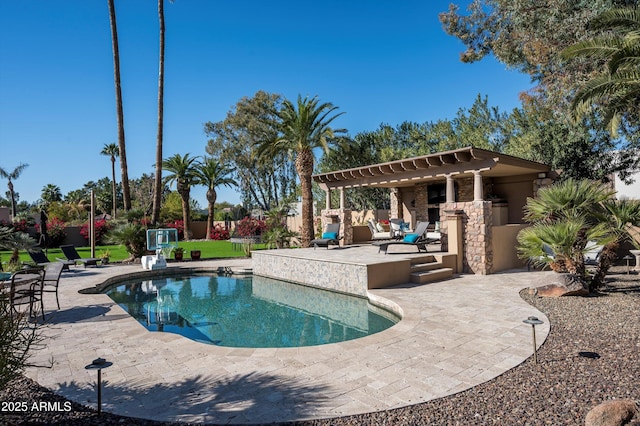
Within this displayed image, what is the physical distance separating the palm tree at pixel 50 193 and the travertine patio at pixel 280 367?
211ft

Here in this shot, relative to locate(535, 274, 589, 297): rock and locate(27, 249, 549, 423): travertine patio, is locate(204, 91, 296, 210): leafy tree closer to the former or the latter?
locate(535, 274, 589, 297): rock

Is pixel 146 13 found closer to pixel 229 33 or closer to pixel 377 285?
pixel 229 33

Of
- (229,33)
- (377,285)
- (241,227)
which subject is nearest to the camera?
(377,285)

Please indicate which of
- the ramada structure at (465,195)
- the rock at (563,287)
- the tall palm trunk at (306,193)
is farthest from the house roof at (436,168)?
the rock at (563,287)

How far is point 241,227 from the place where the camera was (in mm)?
24219

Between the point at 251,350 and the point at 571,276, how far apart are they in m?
7.43

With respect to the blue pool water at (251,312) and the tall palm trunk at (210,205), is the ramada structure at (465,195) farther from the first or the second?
the tall palm trunk at (210,205)

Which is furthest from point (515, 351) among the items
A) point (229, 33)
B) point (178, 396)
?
point (229, 33)

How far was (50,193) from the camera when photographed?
59.4 meters

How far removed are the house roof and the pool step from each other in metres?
3.76

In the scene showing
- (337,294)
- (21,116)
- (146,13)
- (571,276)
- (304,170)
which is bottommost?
(337,294)

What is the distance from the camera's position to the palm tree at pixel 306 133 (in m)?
18.9

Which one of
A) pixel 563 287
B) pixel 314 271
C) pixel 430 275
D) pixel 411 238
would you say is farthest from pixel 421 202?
pixel 563 287

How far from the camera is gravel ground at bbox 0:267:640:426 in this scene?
3.36 metres
